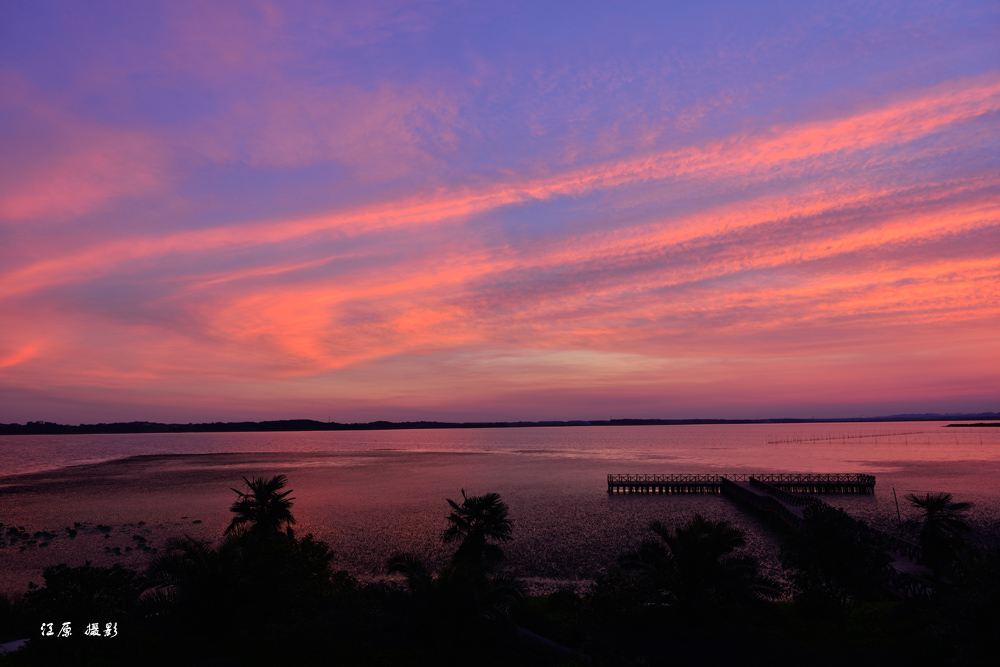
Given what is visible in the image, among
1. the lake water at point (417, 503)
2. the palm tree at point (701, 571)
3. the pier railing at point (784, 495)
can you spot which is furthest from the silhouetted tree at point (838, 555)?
the pier railing at point (784, 495)

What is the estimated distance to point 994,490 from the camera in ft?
290

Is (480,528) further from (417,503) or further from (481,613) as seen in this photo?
(417,503)

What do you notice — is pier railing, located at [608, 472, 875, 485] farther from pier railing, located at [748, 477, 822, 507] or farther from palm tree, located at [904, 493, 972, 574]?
palm tree, located at [904, 493, 972, 574]

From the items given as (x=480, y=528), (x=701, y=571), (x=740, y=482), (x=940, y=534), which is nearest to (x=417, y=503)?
(x=480, y=528)

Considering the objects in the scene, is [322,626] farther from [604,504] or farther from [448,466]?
[448,466]

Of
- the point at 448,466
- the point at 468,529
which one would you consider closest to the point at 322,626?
the point at 468,529

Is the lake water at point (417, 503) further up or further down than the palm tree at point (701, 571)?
further down

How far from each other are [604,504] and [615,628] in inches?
2136

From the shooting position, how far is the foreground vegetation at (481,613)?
2189cm

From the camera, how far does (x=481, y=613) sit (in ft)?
77.0

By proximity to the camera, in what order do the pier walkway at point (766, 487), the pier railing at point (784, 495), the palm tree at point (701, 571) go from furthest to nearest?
the pier walkway at point (766, 487) < the pier railing at point (784, 495) < the palm tree at point (701, 571)

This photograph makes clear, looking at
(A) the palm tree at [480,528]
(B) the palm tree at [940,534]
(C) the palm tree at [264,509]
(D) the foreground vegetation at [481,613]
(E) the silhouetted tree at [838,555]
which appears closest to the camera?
(D) the foreground vegetation at [481,613]

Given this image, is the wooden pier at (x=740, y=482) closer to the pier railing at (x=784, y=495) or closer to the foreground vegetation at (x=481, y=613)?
the pier railing at (x=784, y=495)

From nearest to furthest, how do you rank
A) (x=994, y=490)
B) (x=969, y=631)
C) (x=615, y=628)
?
(x=969, y=631) → (x=615, y=628) → (x=994, y=490)
